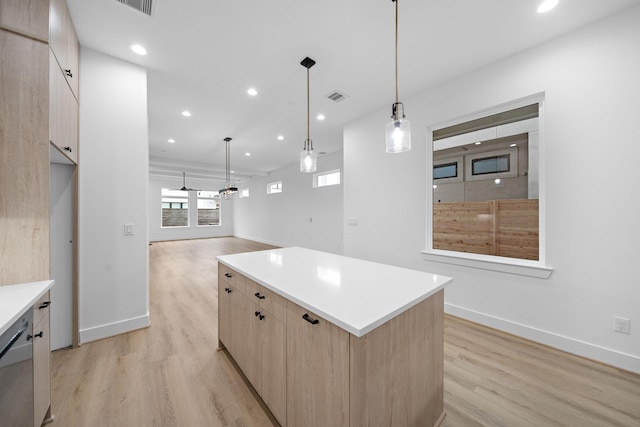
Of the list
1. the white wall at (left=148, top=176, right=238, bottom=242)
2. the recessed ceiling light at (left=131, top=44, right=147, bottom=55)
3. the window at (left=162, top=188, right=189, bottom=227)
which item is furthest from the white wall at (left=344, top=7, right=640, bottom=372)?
the window at (left=162, top=188, right=189, bottom=227)

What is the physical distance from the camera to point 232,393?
1.67 meters

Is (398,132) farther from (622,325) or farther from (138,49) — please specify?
(138,49)

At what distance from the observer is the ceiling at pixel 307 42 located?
1859 mm

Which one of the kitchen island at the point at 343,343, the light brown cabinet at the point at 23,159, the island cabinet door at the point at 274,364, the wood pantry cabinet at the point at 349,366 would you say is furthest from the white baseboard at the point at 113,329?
the island cabinet door at the point at 274,364

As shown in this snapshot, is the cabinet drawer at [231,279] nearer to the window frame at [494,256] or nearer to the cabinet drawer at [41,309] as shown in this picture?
the cabinet drawer at [41,309]

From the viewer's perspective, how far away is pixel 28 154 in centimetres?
136

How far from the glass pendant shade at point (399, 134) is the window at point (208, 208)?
11.3 metres

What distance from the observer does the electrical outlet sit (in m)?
1.88

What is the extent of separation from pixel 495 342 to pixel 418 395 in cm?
168

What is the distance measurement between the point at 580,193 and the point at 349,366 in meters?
2.62

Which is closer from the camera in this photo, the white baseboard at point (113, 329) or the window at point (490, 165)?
the white baseboard at point (113, 329)

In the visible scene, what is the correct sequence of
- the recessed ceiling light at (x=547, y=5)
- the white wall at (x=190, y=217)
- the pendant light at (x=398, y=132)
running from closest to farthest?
the pendant light at (x=398, y=132), the recessed ceiling light at (x=547, y=5), the white wall at (x=190, y=217)

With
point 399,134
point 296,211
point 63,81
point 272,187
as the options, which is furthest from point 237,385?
point 272,187

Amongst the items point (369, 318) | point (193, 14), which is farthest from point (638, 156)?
point (193, 14)
